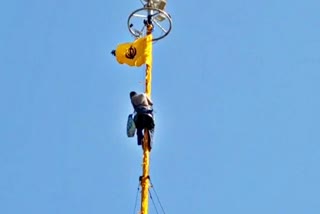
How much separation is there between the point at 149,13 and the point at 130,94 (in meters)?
3.05

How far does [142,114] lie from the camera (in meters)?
23.0

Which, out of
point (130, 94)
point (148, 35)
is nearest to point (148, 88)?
point (130, 94)

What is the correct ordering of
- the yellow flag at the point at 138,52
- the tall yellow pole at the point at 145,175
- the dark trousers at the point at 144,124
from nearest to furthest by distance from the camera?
the tall yellow pole at the point at 145,175
the dark trousers at the point at 144,124
the yellow flag at the point at 138,52

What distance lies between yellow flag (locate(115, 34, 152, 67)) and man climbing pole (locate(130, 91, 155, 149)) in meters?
2.25

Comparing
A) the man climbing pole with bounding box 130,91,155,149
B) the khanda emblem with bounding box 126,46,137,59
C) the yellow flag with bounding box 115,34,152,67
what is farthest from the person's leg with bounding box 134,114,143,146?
the khanda emblem with bounding box 126,46,137,59

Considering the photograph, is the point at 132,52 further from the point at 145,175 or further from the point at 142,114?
the point at 145,175

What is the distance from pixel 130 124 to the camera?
75.6 ft

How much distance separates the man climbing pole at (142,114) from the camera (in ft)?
75.2

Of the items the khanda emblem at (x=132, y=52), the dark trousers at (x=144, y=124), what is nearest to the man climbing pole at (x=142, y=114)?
the dark trousers at (x=144, y=124)

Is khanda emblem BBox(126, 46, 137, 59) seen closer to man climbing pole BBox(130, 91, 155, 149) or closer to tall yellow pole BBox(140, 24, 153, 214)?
tall yellow pole BBox(140, 24, 153, 214)

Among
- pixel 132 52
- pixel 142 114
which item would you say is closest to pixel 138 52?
pixel 132 52

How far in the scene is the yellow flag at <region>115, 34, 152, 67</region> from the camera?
2547 cm

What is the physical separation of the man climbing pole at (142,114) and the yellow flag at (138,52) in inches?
88.5

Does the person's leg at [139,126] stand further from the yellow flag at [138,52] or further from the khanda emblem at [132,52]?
the khanda emblem at [132,52]
